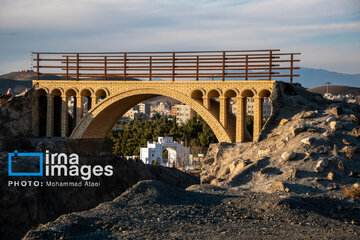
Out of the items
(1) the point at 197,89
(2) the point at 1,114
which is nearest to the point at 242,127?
(1) the point at 197,89

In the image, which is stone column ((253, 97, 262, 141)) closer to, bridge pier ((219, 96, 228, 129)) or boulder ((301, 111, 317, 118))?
bridge pier ((219, 96, 228, 129))

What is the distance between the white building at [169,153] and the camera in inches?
2322

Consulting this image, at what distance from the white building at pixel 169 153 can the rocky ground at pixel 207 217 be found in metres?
41.6

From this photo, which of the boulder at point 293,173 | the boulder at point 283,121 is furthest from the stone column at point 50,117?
the boulder at point 293,173

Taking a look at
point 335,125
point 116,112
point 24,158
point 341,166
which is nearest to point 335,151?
point 341,166

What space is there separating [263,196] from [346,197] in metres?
3.07

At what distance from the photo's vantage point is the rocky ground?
12.6 meters

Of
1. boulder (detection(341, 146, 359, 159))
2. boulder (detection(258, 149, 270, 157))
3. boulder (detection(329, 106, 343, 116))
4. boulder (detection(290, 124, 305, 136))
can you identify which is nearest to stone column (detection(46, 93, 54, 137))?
boulder (detection(258, 149, 270, 157))

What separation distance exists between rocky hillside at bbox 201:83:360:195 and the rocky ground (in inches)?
72.0

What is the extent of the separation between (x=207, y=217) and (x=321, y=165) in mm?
6459

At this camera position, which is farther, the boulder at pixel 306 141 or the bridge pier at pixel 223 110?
the bridge pier at pixel 223 110

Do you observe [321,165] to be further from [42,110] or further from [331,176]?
[42,110]

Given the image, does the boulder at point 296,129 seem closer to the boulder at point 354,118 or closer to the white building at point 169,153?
the boulder at point 354,118

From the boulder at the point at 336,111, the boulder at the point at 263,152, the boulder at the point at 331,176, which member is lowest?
the boulder at the point at 331,176
